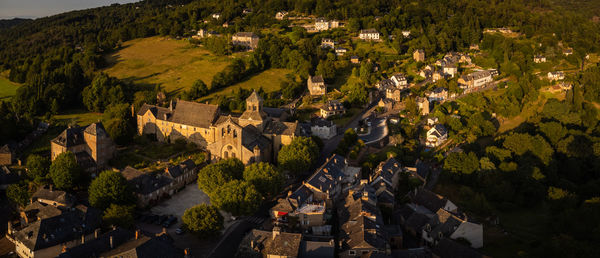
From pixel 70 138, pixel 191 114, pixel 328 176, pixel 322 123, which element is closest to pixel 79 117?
pixel 70 138

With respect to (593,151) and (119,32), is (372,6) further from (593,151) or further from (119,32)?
(593,151)

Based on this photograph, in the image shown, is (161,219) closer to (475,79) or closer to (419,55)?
(475,79)

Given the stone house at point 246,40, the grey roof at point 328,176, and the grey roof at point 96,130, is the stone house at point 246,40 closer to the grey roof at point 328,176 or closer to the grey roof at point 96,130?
the grey roof at point 96,130

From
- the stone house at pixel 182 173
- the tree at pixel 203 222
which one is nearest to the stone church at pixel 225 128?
the stone house at pixel 182 173

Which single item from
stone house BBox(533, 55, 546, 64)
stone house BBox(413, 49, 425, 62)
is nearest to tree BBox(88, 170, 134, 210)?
stone house BBox(413, 49, 425, 62)

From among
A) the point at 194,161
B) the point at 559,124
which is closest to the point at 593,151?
the point at 559,124

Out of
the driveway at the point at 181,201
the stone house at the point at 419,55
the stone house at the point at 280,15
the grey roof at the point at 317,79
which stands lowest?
the driveway at the point at 181,201

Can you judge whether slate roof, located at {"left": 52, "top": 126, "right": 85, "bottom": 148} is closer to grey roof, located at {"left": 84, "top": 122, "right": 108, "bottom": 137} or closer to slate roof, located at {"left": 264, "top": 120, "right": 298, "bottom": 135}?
grey roof, located at {"left": 84, "top": 122, "right": 108, "bottom": 137}
